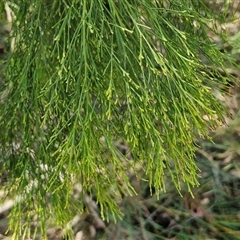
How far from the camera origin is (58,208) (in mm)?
1162

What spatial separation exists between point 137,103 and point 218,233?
2.22ft

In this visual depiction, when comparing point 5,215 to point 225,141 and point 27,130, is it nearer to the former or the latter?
point 27,130

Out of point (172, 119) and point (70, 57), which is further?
point (172, 119)

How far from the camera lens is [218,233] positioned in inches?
56.6

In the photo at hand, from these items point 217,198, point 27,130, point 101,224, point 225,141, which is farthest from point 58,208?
point 225,141

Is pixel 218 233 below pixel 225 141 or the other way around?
below

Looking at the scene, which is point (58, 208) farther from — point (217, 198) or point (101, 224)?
point (217, 198)

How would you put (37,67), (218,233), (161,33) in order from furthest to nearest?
(218,233) < (37,67) < (161,33)

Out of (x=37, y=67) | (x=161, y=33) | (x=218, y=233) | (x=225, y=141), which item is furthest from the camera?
(x=225, y=141)

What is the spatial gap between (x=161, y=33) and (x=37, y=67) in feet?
1.07

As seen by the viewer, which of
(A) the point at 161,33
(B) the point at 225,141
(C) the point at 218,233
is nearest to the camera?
(A) the point at 161,33

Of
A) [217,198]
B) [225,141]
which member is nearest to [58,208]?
[217,198]

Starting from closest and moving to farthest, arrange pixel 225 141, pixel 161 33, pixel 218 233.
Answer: pixel 161 33 < pixel 218 233 < pixel 225 141

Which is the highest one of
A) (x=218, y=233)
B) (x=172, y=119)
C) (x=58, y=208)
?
(x=172, y=119)
